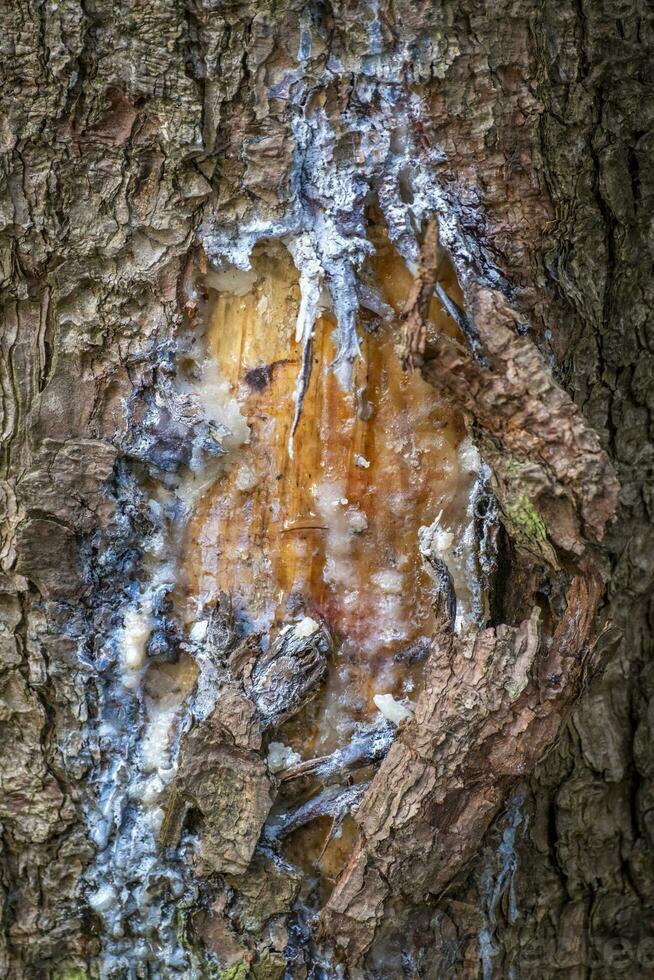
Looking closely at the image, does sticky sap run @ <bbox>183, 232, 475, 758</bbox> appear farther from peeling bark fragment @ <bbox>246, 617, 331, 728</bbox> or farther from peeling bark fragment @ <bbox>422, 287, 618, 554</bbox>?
peeling bark fragment @ <bbox>422, 287, 618, 554</bbox>

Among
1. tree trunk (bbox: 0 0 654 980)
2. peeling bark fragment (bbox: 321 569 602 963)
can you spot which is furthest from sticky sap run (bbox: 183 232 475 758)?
peeling bark fragment (bbox: 321 569 602 963)

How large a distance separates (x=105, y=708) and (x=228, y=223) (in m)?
0.82

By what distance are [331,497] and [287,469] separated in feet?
0.28

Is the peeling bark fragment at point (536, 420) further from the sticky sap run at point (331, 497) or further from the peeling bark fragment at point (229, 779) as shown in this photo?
the peeling bark fragment at point (229, 779)

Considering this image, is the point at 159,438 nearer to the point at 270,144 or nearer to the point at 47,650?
the point at 47,650

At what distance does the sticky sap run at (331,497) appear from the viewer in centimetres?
135

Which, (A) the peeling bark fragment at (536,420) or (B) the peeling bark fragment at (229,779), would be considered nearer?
(A) the peeling bark fragment at (536,420)

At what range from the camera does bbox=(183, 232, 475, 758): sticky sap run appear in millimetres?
1346

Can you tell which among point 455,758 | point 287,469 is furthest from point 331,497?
point 455,758

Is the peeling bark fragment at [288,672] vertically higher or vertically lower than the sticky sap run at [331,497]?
lower

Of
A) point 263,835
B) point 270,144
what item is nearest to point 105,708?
point 263,835

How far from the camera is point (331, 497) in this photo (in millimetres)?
1354

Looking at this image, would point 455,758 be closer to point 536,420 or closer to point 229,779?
point 229,779

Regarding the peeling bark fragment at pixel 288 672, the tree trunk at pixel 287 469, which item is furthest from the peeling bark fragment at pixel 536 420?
the peeling bark fragment at pixel 288 672
